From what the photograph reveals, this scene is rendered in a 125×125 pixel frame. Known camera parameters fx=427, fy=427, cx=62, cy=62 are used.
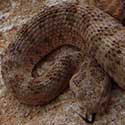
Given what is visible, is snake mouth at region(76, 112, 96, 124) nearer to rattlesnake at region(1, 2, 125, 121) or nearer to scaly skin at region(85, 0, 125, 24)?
rattlesnake at region(1, 2, 125, 121)

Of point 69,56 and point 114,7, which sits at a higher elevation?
point 114,7

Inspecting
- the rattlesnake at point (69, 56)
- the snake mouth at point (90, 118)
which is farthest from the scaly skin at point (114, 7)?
the snake mouth at point (90, 118)

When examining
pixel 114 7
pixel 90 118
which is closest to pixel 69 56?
pixel 114 7

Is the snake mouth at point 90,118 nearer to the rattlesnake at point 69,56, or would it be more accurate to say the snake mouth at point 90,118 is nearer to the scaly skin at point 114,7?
the rattlesnake at point 69,56

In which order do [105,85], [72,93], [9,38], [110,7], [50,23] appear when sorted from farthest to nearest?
[9,38] → [50,23] → [110,7] → [72,93] → [105,85]

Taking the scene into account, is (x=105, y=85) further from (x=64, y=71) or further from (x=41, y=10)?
(x=41, y=10)

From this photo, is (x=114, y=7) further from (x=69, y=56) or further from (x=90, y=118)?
(x=90, y=118)

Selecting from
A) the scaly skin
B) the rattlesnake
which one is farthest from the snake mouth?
the scaly skin

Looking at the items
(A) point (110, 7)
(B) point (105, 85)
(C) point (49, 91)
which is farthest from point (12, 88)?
(A) point (110, 7)
